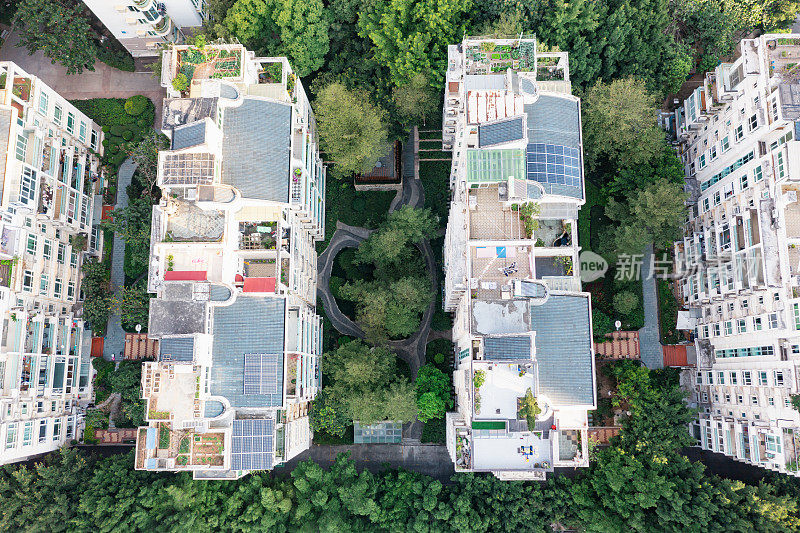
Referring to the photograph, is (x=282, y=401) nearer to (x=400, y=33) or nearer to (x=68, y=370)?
(x=68, y=370)

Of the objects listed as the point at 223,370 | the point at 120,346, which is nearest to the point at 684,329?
the point at 223,370

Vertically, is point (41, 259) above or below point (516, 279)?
above

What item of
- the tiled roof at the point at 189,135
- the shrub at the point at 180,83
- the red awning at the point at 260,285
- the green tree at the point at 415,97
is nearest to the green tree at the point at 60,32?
the shrub at the point at 180,83

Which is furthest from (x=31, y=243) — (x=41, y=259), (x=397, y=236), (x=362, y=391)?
(x=397, y=236)

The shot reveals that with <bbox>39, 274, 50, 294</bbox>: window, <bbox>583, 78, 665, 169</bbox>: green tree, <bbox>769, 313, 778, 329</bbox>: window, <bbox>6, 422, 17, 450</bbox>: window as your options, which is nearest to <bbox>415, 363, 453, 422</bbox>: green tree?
<bbox>583, 78, 665, 169</bbox>: green tree

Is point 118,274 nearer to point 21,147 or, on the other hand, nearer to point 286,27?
point 21,147

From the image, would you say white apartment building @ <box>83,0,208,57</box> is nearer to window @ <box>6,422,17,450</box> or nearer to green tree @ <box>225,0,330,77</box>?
green tree @ <box>225,0,330,77</box>

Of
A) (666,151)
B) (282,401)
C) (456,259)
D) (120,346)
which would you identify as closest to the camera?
(282,401)

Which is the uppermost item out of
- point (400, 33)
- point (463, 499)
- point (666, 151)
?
point (400, 33)
